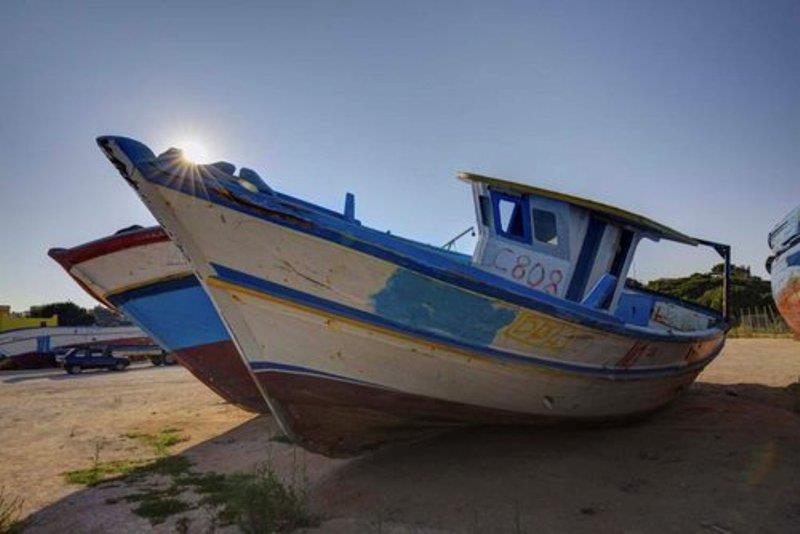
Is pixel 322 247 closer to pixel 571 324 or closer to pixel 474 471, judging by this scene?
pixel 571 324

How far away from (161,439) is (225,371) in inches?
66.6

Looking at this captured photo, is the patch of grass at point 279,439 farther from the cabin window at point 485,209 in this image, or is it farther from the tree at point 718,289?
the tree at point 718,289

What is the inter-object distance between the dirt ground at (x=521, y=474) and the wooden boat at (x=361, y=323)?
0.63 m

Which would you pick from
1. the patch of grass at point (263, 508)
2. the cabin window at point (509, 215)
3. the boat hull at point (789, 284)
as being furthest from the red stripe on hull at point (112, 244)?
the boat hull at point (789, 284)

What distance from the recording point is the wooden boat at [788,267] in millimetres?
10375

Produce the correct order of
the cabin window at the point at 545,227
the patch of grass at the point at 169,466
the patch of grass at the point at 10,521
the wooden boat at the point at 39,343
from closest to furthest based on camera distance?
the patch of grass at the point at 10,521
the patch of grass at the point at 169,466
the cabin window at the point at 545,227
the wooden boat at the point at 39,343

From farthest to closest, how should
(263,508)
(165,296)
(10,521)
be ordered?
(165,296) < (10,521) < (263,508)

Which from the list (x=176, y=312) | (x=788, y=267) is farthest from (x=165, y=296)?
(x=788, y=267)

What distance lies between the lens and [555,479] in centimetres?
516

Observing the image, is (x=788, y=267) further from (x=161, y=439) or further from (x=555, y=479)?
(x=161, y=439)

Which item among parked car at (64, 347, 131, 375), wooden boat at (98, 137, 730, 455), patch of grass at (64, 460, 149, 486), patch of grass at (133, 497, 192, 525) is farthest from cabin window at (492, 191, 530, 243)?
parked car at (64, 347, 131, 375)

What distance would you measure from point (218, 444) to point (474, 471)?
4642 mm

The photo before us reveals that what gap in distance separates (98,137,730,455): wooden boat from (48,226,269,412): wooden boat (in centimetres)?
373

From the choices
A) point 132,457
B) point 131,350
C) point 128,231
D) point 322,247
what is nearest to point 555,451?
point 322,247
